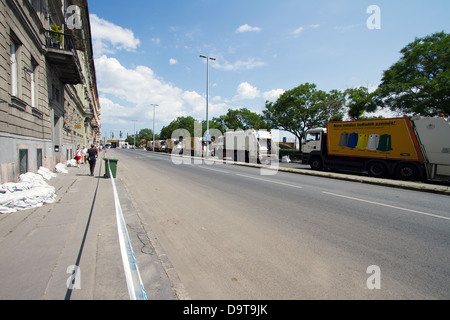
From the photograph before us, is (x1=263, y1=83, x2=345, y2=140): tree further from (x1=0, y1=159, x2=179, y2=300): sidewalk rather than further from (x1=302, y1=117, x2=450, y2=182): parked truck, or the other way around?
(x1=0, y1=159, x2=179, y2=300): sidewalk

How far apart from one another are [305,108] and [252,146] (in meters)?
15.4

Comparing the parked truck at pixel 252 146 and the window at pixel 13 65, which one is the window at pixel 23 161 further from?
the parked truck at pixel 252 146

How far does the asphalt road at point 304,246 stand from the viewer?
109 inches

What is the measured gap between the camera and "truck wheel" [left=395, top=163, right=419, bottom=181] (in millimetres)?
12514

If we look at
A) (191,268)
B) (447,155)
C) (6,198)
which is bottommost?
(191,268)

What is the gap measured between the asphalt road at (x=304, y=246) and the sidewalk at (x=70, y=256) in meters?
0.35

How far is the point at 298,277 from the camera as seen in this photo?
2.97 meters

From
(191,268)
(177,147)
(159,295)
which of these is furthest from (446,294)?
(177,147)

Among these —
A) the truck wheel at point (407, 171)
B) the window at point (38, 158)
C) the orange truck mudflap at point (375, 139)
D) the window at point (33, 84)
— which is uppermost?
the window at point (33, 84)

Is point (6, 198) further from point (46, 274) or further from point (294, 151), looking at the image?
point (294, 151)

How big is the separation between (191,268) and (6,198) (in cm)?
524

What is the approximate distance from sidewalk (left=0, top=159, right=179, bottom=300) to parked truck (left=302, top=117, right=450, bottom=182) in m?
13.9

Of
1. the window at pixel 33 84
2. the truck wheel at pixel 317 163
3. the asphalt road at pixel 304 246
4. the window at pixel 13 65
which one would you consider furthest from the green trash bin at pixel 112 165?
the truck wheel at pixel 317 163

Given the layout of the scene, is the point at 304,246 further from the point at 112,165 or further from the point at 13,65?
the point at 13,65
